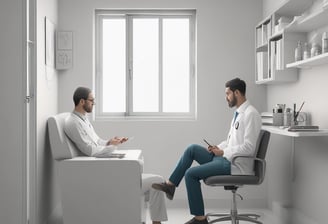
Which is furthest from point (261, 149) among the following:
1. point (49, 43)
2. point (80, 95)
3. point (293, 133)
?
point (49, 43)

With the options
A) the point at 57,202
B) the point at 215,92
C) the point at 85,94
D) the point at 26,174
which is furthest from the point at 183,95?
the point at 26,174

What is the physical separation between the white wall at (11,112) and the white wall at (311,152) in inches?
94.7

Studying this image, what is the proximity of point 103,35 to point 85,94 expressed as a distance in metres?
1.36

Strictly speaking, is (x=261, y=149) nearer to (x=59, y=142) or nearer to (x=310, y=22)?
(x=310, y=22)

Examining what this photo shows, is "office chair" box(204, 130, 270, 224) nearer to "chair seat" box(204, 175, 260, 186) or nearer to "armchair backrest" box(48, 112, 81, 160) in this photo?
"chair seat" box(204, 175, 260, 186)

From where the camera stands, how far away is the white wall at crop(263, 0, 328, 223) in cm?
365

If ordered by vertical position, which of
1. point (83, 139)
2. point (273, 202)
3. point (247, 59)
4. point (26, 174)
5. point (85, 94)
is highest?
point (247, 59)

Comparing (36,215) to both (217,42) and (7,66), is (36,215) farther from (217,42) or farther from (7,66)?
(217,42)

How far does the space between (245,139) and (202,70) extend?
1.51 meters

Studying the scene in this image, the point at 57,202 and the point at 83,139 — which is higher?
the point at 83,139

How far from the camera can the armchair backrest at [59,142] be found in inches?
152

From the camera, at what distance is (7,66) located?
3686 millimetres

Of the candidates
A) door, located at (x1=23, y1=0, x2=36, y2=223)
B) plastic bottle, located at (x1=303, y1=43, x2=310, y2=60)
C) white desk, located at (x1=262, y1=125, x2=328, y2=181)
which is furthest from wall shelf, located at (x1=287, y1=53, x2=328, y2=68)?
door, located at (x1=23, y1=0, x2=36, y2=223)

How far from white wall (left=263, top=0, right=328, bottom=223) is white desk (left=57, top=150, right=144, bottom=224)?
148 cm
